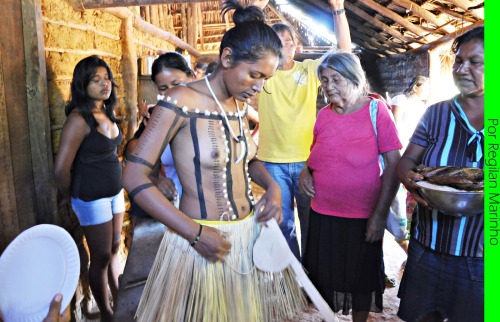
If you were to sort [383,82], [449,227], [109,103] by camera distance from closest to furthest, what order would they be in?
[449,227]
[109,103]
[383,82]

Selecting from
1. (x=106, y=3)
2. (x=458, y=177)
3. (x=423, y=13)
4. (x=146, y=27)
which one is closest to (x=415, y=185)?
(x=458, y=177)

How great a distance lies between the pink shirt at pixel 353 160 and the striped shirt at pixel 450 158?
296 millimetres

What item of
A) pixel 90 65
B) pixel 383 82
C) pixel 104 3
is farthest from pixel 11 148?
pixel 383 82

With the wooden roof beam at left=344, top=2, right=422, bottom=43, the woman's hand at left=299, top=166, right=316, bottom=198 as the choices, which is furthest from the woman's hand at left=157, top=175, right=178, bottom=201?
the wooden roof beam at left=344, top=2, right=422, bottom=43

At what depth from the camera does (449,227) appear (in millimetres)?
1735

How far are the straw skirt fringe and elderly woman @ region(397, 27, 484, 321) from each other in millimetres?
765

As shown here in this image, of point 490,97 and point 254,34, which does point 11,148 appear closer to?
point 254,34

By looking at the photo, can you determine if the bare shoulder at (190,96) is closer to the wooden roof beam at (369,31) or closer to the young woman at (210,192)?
the young woman at (210,192)

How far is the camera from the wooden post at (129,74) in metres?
4.50

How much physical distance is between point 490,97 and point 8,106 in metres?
2.44

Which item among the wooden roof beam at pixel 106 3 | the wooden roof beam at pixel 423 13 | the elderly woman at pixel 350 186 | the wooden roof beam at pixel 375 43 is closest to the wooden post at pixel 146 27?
the wooden roof beam at pixel 106 3

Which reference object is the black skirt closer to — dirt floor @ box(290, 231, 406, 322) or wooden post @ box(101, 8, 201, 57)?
dirt floor @ box(290, 231, 406, 322)

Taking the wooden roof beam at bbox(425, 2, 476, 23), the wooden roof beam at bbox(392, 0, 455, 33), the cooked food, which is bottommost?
the cooked food

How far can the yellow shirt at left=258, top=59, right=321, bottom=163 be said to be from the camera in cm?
285
